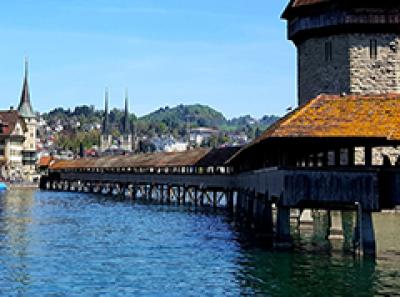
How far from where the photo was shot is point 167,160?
245 feet

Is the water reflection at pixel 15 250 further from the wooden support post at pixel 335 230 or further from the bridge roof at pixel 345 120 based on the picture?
the wooden support post at pixel 335 230

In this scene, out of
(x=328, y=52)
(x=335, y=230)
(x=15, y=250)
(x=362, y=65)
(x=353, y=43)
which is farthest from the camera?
(x=328, y=52)

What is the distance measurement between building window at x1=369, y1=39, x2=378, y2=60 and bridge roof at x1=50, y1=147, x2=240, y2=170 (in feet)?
53.8

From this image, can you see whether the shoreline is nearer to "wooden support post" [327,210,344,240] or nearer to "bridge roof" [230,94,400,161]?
"wooden support post" [327,210,344,240]

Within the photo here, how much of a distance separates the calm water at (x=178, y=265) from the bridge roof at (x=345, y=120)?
13.5 feet

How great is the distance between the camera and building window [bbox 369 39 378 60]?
44.5m

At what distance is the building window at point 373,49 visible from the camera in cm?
4450

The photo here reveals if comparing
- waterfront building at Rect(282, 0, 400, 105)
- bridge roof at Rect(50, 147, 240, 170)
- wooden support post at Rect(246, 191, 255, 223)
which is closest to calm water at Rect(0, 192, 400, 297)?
wooden support post at Rect(246, 191, 255, 223)

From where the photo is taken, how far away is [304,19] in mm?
45906

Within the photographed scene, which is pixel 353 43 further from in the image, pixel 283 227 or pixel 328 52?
pixel 283 227

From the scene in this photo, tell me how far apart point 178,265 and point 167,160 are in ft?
167

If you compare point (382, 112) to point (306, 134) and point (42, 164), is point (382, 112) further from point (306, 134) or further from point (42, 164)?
point (42, 164)

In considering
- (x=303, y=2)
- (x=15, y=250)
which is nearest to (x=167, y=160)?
(x=303, y=2)

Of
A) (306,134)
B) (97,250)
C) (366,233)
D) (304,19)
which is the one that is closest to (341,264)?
(366,233)
